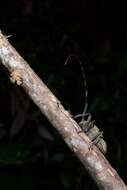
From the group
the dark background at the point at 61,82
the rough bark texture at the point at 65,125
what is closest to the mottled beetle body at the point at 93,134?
the rough bark texture at the point at 65,125

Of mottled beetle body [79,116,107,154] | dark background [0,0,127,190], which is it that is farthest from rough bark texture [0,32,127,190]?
dark background [0,0,127,190]

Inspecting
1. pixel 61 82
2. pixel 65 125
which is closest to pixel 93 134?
pixel 65 125

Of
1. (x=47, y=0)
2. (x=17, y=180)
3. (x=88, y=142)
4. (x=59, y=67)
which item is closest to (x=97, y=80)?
(x=59, y=67)

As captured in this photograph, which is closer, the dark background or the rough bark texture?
the rough bark texture

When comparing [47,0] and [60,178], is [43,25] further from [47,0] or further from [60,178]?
[60,178]

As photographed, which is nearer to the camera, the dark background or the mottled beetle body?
the mottled beetle body

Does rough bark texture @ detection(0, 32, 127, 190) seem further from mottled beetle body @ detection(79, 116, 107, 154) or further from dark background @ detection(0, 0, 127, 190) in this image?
dark background @ detection(0, 0, 127, 190)
